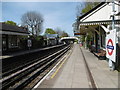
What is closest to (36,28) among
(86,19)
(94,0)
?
(94,0)

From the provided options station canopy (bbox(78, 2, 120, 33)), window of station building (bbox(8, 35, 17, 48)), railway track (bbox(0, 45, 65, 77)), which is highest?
station canopy (bbox(78, 2, 120, 33))

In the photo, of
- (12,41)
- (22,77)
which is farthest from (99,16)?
(12,41)

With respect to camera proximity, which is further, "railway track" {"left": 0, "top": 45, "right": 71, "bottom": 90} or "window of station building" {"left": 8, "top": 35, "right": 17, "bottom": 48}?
"window of station building" {"left": 8, "top": 35, "right": 17, "bottom": 48}

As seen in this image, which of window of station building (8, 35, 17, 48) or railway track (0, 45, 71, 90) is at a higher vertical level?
window of station building (8, 35, 17, 48)

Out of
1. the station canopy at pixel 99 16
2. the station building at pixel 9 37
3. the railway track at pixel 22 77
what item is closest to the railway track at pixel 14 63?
the railway track at pixel 22 77

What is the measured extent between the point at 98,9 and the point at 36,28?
53.6 m

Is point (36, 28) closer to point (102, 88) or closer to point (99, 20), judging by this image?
point (99, 20)

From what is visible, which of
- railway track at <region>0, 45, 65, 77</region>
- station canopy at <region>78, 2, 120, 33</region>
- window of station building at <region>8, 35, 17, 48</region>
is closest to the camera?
railway track at <region>0, 45, 65, 77</region>

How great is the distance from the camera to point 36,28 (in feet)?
205

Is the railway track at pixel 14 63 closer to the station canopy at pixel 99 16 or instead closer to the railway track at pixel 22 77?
the railway track at pixel 22 77

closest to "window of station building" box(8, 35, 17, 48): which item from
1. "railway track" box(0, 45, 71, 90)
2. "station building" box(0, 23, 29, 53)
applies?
"station building" box(0, 23, 29, 53)

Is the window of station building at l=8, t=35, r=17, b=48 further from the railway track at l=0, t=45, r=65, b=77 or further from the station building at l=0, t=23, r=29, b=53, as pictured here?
the railway track at l=0, t=45, r=65, b=77

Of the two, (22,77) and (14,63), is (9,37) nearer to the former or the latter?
(14,63)

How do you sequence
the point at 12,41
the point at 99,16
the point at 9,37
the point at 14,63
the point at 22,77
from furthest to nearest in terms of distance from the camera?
the point at 12,41, the point at 9,37, the point at 14,63, the point at 99,16, the point at 22,77
